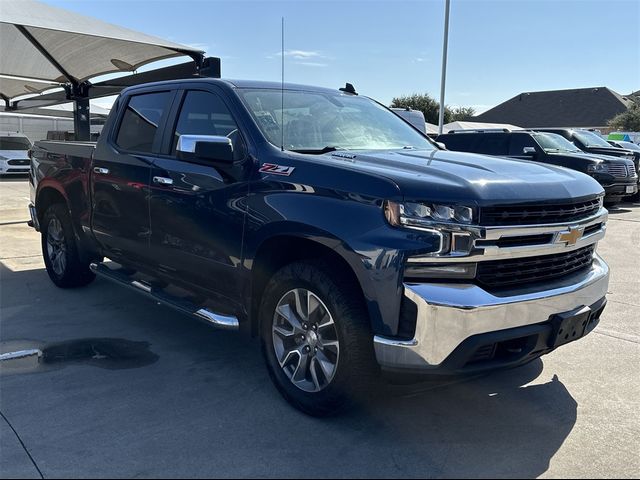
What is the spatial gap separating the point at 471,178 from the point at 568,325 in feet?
3.12

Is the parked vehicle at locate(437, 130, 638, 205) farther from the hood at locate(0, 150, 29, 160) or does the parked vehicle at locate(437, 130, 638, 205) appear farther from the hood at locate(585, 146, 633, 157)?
the hood at locate(0, 150, 29, 160)

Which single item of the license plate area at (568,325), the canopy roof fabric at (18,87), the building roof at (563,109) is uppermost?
the building roof at (563,109)

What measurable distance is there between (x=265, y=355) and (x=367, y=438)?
86 cm

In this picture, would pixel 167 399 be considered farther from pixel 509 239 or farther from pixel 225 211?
pixel 509 239

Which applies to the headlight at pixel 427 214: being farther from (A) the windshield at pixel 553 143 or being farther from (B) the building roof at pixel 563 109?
(B) the building roof at pixel 563 109

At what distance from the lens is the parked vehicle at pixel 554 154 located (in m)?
12.8

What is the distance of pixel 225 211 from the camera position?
3754mm

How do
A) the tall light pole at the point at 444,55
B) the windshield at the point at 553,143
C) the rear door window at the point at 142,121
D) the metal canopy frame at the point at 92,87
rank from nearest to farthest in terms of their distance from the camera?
the rear door window at the point at 142,121 → the metal canopy frame at the point at 92,87 → the windshield at the point at 553,143 → the tall light pole at the point at 444,55

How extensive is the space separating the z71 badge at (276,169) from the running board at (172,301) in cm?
98

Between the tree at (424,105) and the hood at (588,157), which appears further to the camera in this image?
the tree at (424,105)

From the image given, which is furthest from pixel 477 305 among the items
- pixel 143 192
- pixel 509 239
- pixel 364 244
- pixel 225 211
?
pixel 143 192

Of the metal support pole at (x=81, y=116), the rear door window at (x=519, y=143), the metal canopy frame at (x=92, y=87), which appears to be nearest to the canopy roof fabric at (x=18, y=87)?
the metal canopy frame at (x=92, y=87)

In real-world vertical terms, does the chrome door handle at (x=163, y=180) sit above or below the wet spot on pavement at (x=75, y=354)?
above

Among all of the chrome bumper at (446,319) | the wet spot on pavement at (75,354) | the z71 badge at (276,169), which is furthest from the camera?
the wet spot on pavement at (75,354)
